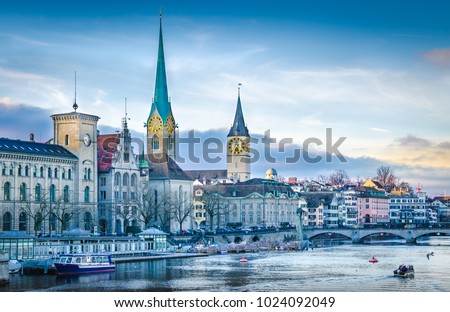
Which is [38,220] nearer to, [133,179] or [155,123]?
[133,179]

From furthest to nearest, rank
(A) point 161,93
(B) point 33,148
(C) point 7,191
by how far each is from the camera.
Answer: (A) point 161,93, (B) point 33,148, (C) point 7,191

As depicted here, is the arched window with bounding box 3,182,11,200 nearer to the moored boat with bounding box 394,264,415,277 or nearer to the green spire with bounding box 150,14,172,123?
the moored boat with bounding box 394,264,415,277

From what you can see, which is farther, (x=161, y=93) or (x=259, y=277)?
(x=161, y=93)

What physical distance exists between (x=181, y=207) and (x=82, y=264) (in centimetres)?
3575

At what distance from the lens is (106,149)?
250 feet

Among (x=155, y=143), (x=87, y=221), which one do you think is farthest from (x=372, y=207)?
(x=87, y=221)

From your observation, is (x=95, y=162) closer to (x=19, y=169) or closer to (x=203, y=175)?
(x=19, y=169)

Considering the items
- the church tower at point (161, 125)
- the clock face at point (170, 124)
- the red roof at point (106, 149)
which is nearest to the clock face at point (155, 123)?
the church tower at point (161, 125)

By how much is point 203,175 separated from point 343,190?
18.7 meters

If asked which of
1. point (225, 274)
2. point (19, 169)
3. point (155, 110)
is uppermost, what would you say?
point (155, 110)

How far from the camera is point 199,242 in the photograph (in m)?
73.3

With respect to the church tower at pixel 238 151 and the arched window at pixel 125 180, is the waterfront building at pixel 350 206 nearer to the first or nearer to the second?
the church tower at pixel 238 151

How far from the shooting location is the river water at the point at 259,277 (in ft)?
135
